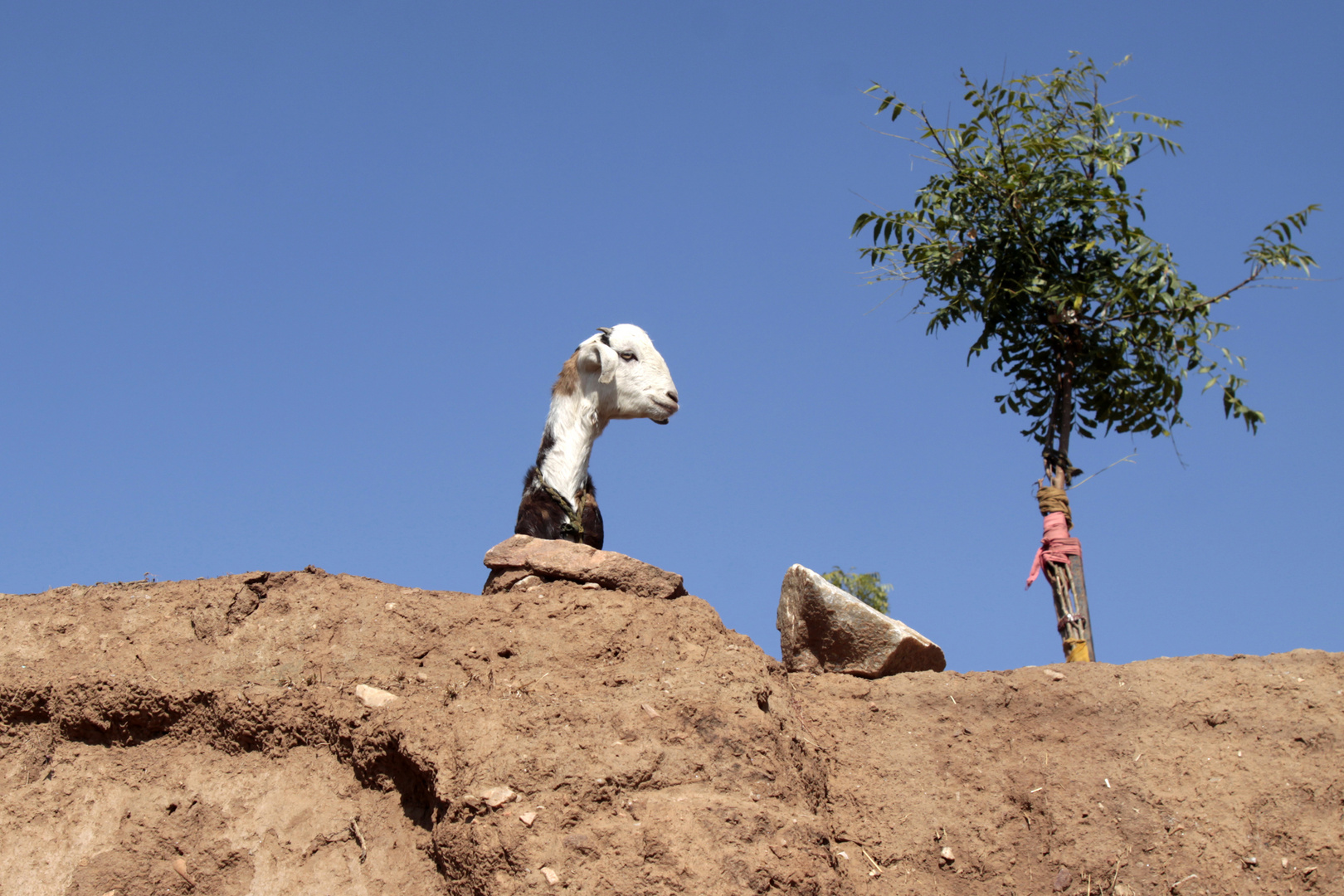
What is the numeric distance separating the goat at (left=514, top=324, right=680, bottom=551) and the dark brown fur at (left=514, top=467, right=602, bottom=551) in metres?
0.01

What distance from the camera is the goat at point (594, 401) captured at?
6.92 meters

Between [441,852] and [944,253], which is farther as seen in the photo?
[944,253]

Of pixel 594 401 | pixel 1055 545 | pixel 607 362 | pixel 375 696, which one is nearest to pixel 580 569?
pixel 375 696

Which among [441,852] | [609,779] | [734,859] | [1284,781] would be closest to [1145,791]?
[1284,781]

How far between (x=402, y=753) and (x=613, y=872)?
1.08 meters

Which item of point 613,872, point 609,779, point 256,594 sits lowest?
point 613,872

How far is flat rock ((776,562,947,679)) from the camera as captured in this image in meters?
5.70

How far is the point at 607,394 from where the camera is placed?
23.4 feet

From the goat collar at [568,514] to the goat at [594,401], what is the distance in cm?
7

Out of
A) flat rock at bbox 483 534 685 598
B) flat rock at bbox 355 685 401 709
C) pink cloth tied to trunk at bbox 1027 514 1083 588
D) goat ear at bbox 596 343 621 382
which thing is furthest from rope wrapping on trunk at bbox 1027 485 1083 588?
flat rock at bbox 355 685 401 709

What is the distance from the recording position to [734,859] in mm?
3910

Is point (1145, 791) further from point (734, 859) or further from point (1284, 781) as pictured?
point (734, 859)

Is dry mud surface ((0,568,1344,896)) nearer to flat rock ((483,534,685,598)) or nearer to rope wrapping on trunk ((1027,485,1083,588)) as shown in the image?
flat rock ((483,534,685,598))

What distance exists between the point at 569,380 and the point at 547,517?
1077mm
